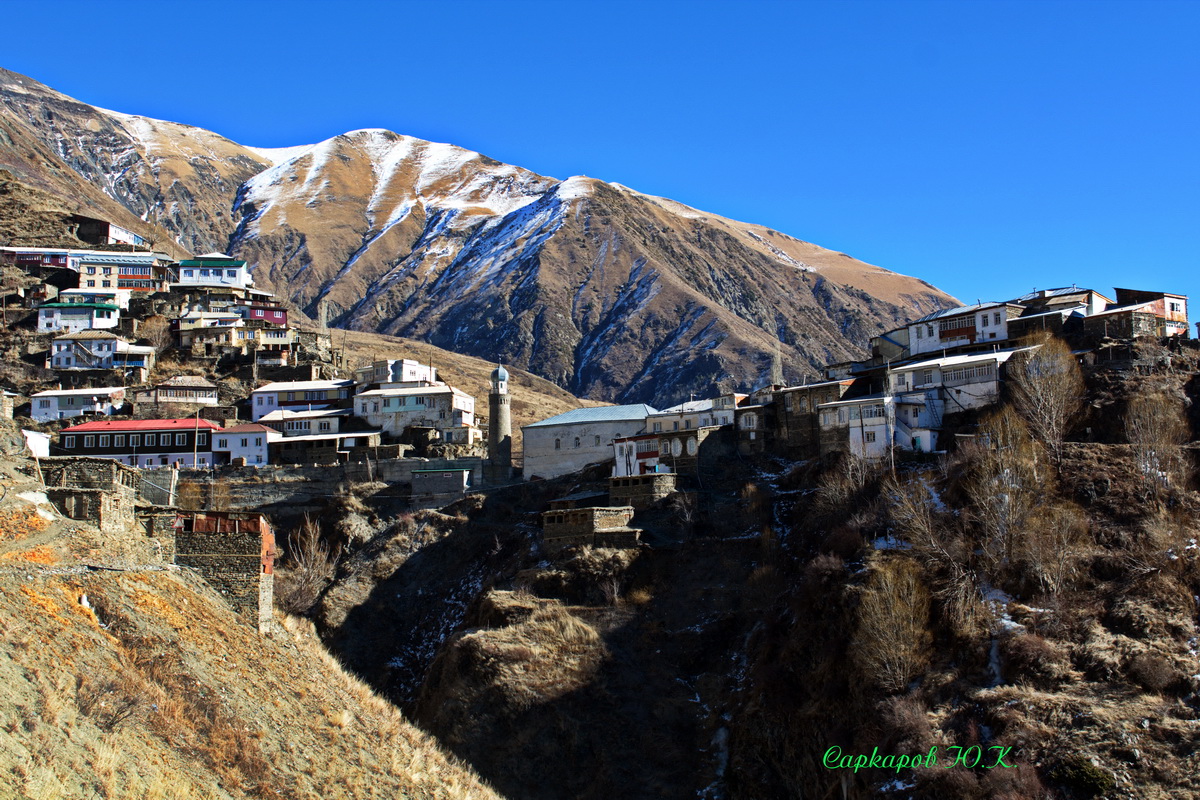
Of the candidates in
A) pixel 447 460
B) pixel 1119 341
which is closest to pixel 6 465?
pixel 447 460

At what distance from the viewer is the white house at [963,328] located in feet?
249

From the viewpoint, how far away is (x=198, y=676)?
27.6 meters

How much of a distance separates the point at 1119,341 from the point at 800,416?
19.4m

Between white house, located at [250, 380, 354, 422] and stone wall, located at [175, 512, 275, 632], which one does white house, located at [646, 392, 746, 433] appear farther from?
stone wall, located at [175, 512, 275, 632]

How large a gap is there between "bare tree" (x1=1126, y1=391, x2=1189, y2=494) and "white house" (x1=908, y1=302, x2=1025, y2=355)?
52.3ft

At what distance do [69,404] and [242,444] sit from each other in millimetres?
16084

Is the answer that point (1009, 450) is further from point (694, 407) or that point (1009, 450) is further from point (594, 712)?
point (694, 407)

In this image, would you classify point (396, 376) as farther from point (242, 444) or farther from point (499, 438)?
point (242, 444)

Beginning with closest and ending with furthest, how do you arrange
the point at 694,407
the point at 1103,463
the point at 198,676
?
the point at 198,676 < the point at 1103,463 < the point at 694,407

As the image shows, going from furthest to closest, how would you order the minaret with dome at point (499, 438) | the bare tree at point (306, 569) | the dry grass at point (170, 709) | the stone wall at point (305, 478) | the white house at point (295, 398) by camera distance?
1. the white house at point (295, 398)
2. the minaret with dome at point (499, 438)
3. the stone wall at point (305, 478)
4. the bare tree at point (306, 569)
5. the dry grass at point (170, 709)

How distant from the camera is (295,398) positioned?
93375mm

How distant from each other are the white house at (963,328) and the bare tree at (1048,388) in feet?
31.6

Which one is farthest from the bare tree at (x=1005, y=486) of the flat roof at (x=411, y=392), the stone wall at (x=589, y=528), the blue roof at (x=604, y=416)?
the flat roof at (x=411, y=392)

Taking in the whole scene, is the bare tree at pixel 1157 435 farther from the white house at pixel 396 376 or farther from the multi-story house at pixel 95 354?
the multi-story house at pixel 95 354
